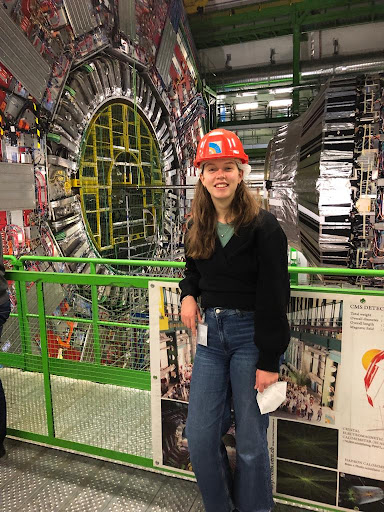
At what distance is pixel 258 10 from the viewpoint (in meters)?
8.39

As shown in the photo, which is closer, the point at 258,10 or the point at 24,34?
the point at 24,34

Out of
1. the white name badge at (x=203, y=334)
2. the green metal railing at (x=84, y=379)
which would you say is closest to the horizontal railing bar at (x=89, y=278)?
the green metal railing at (x=84, y=379)

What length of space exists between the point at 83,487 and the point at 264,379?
3.81 feet

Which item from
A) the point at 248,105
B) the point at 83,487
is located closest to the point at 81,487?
the point at 83,487

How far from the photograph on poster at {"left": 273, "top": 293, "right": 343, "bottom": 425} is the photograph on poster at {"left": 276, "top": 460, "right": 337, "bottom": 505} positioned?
0.22m

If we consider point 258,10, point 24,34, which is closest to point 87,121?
point 24,34

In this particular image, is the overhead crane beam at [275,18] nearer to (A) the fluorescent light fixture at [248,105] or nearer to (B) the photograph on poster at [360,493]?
(A) the fluorescent light fixture at [248,105]

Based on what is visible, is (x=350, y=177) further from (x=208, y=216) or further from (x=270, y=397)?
(x=270, y=397)

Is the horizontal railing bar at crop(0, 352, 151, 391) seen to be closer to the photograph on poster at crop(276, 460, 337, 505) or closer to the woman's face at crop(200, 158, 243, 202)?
the photograph on poster at crop(276, 460, 337, 505)

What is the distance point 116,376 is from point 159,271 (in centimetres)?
541

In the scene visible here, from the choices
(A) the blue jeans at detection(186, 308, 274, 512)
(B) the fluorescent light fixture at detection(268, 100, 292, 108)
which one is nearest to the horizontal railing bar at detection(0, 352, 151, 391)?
(A) the blue jeans at detection(186, 308, 274, 512)

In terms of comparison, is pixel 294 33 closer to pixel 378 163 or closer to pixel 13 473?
pixel 378 163

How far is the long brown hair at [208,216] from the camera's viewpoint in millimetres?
1314

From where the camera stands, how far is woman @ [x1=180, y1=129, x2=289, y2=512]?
1256 millimetres
